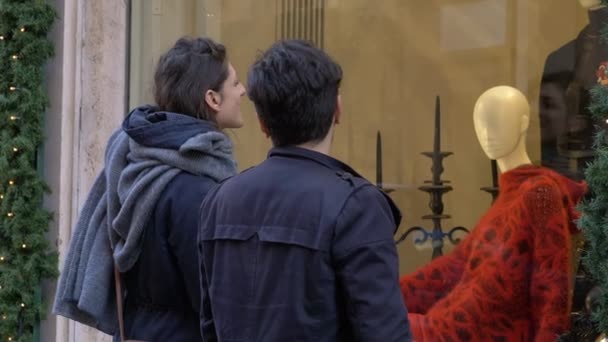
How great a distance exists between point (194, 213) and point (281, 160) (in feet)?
1.96

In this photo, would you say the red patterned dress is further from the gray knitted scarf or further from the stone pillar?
the stone pillar

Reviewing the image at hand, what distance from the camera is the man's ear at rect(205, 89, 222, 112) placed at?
2639 millimetres

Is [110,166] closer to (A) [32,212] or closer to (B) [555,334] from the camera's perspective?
(B) [555,334]

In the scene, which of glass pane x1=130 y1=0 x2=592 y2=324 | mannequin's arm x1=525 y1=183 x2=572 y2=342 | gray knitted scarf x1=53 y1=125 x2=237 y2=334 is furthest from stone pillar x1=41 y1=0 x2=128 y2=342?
mannequin's arm x1=525 y1=183 x2=572 y2=342

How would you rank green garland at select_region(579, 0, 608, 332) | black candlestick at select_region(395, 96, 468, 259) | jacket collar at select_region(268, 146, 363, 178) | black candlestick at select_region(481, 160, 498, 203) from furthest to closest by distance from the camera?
black candlestick at select_region(395, 96, 468, 259), black candlestick at select_region(481, 160, 498, 203), green garland at select_region(579, 0, 608, 332), jacket collar at select_region(268, 146, 363, 178)

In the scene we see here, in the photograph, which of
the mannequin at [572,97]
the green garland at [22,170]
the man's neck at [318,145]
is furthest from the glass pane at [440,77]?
the man's neck at [318,145]

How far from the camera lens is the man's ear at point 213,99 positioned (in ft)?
8.66

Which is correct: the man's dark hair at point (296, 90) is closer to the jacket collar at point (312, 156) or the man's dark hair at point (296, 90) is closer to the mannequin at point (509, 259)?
the jacket collar at point (312, 156)

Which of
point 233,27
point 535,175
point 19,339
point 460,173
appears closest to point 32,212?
point 19,339

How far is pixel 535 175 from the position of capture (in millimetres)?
3506

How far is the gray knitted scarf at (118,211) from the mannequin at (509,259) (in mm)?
1241

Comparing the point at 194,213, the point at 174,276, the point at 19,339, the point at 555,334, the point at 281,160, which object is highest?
the point at 281,160

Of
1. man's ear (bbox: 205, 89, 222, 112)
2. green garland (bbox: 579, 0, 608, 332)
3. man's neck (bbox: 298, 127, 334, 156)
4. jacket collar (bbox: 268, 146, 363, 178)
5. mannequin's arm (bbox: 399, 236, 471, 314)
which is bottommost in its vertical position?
mannequin's arm (bbox: 399, 236, 471, 314)

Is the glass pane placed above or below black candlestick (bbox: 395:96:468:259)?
above
